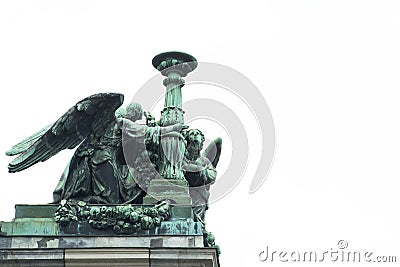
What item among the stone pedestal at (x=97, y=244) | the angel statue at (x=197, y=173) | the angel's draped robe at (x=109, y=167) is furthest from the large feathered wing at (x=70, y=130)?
the angel statue at (x=197, y=173)

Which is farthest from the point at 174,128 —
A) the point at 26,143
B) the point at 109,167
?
the point at 26,143

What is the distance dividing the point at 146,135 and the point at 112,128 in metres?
0.89

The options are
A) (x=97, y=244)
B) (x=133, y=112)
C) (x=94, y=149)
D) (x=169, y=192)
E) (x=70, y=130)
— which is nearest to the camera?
(x=97, y=244)

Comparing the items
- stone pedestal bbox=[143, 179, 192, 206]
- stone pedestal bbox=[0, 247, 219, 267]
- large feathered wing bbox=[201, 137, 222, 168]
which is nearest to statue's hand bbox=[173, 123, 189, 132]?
large feathered wing bbox=[201, 137, 222, 168]

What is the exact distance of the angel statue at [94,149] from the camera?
3020cm

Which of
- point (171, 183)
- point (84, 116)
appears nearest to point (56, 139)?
point (84, 116)

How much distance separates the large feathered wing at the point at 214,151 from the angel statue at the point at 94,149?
1239 millimetres

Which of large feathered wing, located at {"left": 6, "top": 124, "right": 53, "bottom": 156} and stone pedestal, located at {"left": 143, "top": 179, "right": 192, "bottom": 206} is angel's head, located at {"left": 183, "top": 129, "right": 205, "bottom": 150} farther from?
large feathered wing, located at {"left": 6, "top": 124, "right": 53, "bottom": 156}

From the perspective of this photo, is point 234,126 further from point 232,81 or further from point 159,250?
point 159,250

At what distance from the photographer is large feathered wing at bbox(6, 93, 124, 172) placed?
30188mm

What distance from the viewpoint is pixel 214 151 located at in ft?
104

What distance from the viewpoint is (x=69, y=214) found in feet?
95.6

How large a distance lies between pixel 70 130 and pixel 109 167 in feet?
4.27

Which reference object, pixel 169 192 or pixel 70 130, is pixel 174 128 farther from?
pixel 70 130
